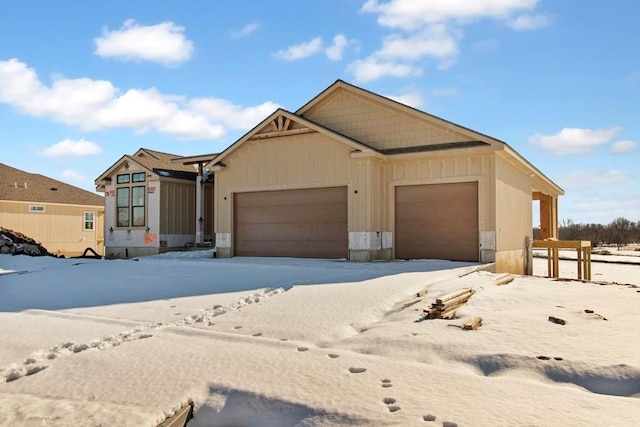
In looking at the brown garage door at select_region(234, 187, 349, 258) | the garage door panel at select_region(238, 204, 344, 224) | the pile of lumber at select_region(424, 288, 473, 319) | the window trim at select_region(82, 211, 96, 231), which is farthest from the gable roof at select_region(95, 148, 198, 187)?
the pile of lumber at select_region(424, 288, 473, 319)

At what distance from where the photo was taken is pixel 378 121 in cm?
1697

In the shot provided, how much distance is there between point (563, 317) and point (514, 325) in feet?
3.56

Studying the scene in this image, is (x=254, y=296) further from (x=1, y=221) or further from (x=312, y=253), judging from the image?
(x=1, y=221)

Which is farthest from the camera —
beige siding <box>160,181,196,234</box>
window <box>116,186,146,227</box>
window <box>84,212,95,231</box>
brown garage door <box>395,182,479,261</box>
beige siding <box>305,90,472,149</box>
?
window <box>84,212,95,231</box>

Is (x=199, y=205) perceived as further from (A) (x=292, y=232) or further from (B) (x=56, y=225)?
(B) (x=56, y=225)

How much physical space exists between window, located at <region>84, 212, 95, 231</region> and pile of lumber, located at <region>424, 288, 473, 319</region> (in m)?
28.1

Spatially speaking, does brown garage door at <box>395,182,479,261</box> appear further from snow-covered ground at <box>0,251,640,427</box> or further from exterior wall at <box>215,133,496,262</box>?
snow-covered ground at <box>0,251,640,427</box>

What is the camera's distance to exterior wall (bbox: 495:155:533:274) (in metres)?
15.1

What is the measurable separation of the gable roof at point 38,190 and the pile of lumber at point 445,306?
86.4 ft

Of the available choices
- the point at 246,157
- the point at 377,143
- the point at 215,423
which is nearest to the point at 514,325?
the point at 215,423

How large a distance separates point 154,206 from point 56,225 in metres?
12.1

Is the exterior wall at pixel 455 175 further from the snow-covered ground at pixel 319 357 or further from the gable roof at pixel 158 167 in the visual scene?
the gable roof at pixel 158 167

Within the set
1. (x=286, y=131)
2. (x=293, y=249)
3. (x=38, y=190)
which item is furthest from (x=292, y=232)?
(x=38, y=190)

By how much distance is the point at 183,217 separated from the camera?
2156 centimetres
